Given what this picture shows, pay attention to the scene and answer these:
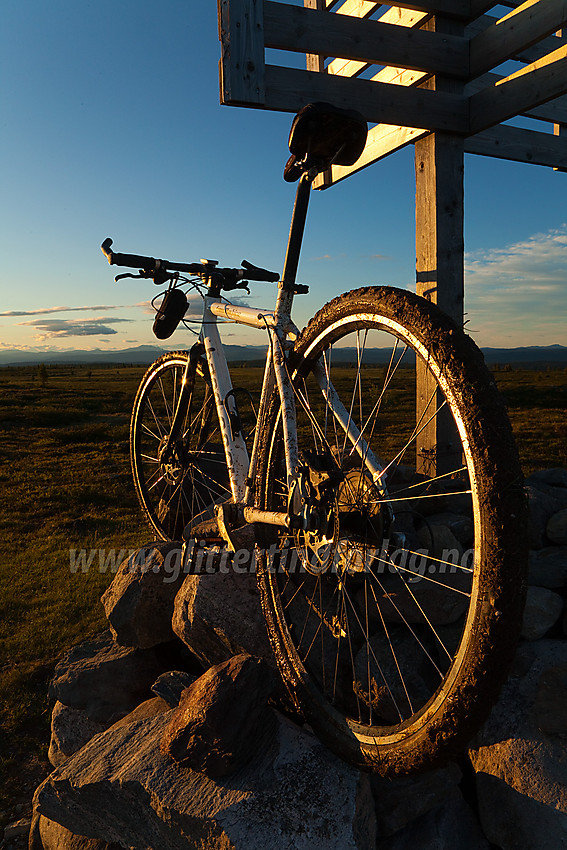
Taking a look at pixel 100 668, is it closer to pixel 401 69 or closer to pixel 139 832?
pixel 139 832

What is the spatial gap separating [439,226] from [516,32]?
125 cm

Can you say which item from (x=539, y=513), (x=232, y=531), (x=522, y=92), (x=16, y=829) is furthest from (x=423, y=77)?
(x=16, y=829)

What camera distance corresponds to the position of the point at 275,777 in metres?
2.41

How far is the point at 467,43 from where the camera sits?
13.7 ft

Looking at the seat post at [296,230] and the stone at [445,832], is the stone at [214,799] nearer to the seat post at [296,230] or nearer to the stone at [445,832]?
the stone at [445,832]

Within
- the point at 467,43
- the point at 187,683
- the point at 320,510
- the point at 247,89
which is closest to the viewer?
the point at 320,510

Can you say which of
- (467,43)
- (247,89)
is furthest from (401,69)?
(247,89)

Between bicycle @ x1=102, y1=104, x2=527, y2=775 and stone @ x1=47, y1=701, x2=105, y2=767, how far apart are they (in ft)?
4.30

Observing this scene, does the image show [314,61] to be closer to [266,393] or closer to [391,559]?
[266,393]

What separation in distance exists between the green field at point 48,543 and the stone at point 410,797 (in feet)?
7.08

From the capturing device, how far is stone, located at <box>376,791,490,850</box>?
230 cm

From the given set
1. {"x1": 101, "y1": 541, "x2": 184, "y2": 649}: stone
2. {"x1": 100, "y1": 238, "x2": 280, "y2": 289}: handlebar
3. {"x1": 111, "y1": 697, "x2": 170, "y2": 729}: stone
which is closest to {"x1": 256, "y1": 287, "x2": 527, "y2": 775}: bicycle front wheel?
{"x1": 111, "y1": 697, "x2": 170, "y2": 729}: stone

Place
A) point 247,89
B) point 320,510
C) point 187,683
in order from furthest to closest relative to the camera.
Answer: point 247,89, point 187,683, point 320,510

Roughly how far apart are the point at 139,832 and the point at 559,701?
74.8 inches
